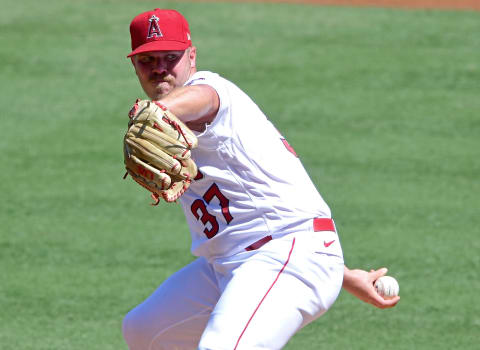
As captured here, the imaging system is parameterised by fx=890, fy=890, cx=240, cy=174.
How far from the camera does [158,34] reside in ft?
11.8

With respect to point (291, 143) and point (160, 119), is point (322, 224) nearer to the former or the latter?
point (160, 119)

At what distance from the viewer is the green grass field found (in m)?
5.71

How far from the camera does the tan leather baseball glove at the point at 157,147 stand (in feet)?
9.64

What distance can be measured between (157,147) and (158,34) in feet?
2.61

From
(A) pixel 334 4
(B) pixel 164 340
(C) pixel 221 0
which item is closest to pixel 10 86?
(C) pixel 221 0

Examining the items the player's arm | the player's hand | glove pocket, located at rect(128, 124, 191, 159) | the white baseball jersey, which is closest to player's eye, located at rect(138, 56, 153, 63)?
the white baseball jersey

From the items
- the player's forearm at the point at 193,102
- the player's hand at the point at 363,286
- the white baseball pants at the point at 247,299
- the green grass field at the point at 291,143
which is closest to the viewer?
the player's forearm at the point at 193,102

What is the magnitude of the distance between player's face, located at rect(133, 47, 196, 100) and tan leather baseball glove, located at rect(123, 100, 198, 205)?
62cm

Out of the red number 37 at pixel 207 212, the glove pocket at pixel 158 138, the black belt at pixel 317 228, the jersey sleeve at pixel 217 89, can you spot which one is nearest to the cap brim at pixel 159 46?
the jersey sleeve at pixel 217 89

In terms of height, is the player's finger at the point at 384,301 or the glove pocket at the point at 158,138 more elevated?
the glove pocket at the point at 158,138

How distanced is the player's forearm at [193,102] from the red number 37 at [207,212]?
355mm

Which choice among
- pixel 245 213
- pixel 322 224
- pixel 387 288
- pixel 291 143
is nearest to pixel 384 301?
pixel 387 288

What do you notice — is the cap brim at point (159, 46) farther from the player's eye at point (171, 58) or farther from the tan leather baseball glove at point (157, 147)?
the tan leather baseball glove at point (157, 147)

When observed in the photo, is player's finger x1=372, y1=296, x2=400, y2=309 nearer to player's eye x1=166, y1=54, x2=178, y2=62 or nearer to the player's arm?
the player's arm
